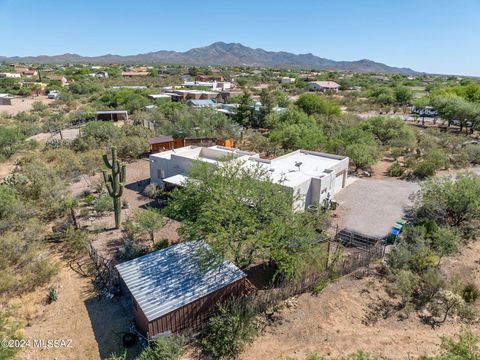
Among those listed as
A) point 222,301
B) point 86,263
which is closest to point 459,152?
point 222,301

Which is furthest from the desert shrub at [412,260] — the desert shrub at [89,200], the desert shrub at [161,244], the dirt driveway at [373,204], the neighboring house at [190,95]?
the neighboring house at [190,95]

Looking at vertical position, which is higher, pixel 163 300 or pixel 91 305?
pixel 163 300

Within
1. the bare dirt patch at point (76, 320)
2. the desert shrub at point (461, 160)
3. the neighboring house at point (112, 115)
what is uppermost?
the neighboring house at point (112, 115)

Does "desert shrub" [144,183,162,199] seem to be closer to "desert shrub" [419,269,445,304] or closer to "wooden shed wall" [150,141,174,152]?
"wooden shed wall" [150,141,174,152]

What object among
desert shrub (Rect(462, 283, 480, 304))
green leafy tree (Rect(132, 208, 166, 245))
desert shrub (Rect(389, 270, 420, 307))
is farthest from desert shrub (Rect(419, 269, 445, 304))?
green leafy tree (Rect(132, 208, 166, 245))

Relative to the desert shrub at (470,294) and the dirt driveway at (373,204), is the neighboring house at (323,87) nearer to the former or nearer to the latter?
the dirt driveway at (373,204)

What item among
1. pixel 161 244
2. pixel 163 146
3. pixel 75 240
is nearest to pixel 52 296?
pixel 75 240

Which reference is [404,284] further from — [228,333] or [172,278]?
[172,278]

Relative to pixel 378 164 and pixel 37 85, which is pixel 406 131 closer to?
pixel 378 164
